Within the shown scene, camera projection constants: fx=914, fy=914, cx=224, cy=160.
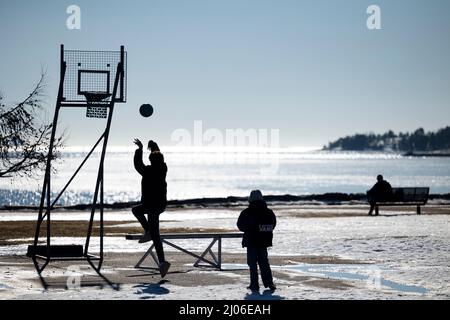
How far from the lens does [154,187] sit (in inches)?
565

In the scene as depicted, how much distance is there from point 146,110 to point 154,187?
57.9 inches

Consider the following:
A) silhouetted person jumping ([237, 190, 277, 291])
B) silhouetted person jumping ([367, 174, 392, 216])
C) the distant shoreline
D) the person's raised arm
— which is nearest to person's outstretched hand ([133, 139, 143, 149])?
the person's raised arm

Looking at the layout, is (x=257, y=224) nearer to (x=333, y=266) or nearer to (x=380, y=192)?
(x=333, y=266)

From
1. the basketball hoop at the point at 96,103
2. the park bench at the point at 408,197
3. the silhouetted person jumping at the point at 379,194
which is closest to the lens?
the basketball hoop at the point at 96,103

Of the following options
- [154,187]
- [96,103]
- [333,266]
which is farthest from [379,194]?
[154,187]

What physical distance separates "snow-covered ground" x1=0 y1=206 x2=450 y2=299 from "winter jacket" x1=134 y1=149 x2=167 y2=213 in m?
1.28

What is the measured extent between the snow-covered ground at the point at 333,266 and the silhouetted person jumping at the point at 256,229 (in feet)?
1.07

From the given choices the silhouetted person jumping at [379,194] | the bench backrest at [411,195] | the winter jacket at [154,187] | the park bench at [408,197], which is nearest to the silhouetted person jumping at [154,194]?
the winter jacket at [154,187]

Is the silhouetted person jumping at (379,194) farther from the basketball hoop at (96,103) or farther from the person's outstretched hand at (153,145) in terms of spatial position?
the person's outstretched hand at (153,145)

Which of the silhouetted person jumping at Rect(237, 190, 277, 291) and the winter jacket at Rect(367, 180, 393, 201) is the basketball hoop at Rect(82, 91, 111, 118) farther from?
the winter jacket at Rect(367, 180, 393, 201)

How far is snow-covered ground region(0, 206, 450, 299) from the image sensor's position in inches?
486

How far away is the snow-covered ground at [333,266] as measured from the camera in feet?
40.5
